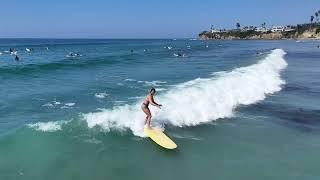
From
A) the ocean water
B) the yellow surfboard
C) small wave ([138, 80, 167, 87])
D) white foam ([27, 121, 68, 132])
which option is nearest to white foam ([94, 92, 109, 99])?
the ocean water

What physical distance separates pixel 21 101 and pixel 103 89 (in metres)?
6.94

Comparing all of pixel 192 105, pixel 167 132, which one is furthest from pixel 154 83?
pixel 167 132

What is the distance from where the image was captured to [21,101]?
27266mm

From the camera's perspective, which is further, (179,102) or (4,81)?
(4,81)

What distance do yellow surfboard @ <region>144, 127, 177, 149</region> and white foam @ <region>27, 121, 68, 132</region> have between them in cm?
387

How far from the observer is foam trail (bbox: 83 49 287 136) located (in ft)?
68.0

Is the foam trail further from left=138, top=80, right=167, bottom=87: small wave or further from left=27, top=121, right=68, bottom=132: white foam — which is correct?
left=138, top=80, right=167, bottom=87: small wave

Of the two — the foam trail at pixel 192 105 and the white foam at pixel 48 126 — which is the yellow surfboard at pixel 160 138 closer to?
the foam trail at pixel 192 105

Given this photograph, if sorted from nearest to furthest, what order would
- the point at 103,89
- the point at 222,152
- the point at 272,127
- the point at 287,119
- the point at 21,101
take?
the point at 222,152 → the point at 272,127 → the point at 287,119 → the point at 21,101 → the point at 103,89

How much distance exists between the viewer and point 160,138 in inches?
695

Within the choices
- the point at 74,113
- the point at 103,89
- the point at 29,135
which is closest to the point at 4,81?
the point at 103,89

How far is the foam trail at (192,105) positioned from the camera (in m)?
20.7

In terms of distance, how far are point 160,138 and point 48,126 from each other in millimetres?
5284

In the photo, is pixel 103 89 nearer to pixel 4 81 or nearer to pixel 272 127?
pixel 4 81
